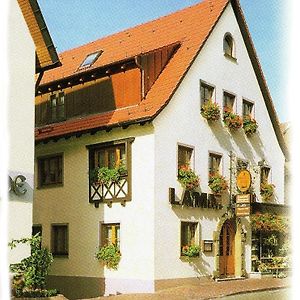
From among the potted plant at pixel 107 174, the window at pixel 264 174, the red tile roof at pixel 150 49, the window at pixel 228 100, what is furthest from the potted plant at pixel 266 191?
the potted plant at pixel 107 174

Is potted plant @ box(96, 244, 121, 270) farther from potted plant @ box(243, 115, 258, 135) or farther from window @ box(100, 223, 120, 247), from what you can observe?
potted plant @ box(243, 115, 258, 135)

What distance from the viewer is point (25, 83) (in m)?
15.9

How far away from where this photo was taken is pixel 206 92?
22.4 meters

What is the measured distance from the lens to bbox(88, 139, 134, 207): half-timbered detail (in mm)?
19594

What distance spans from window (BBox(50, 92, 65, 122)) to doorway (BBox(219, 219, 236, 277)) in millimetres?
8113

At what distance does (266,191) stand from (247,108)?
385 centimetres

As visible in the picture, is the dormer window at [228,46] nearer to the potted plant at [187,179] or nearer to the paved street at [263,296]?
the potted plant at [187,179]

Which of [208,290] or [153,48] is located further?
[153,48]

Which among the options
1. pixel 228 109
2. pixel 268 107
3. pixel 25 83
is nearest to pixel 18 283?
pixel 25 83

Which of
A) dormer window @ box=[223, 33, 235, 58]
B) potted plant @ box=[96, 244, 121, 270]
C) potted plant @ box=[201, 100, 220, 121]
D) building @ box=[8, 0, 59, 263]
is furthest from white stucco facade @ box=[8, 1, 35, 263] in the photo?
dormer window @ box=[223, 33, 235, 58]

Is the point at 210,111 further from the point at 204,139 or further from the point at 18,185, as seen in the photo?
the point at 18,185

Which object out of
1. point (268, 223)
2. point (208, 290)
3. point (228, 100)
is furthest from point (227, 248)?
point (228, 100)

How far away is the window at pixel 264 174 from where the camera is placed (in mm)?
25962

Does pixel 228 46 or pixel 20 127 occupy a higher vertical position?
pixel 228 46
